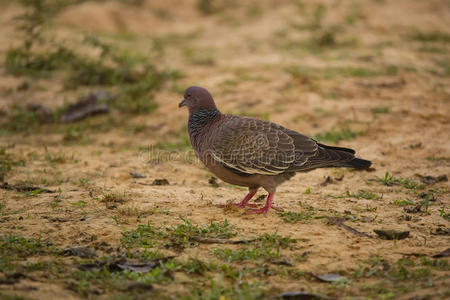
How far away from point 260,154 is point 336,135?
2.86m

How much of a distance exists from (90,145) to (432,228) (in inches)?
194

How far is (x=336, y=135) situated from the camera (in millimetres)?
7145

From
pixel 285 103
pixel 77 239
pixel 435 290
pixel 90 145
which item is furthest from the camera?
pixel 285 103

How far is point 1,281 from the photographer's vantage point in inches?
124

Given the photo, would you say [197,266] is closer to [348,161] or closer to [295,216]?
[295,216]

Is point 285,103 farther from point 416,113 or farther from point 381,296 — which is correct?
point 381,296

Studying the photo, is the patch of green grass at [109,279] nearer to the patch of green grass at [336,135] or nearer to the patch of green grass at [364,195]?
the patch of green grass at [364,195]

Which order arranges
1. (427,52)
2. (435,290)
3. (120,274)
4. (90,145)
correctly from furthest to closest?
(427,52)
(90,145)
(120,274)
(435,290)

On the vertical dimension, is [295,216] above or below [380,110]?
below

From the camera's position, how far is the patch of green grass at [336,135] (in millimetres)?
7047

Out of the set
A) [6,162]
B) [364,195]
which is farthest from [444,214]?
[6,162]

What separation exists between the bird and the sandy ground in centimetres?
34

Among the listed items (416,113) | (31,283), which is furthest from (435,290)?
(416,113)

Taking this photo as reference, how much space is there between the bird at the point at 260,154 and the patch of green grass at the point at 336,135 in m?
2.32
